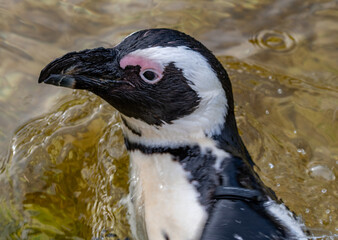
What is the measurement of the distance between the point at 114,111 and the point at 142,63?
0.85m

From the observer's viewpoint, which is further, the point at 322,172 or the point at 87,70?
the point at 322,172

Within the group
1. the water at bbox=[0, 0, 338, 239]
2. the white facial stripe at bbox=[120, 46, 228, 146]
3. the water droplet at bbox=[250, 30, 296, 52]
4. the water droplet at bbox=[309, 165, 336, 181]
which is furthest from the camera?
the water droplet at bbox=[250, 30, 296, 52]

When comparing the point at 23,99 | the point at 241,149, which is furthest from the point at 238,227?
the point at 23,99

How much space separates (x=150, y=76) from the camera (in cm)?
131

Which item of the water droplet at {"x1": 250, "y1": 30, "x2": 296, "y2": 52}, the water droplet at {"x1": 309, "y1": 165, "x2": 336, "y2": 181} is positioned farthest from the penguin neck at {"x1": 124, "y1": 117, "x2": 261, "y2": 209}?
the water droplet at {"x1": 250, "y1": 30, "x2": 296, "y2": 52}

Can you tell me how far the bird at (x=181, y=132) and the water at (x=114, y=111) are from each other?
0.45 meters

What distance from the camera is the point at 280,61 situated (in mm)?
2377

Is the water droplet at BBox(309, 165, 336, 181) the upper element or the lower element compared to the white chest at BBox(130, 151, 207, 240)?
upper

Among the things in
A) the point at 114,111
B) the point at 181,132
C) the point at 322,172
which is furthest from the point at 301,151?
the point at 181,132

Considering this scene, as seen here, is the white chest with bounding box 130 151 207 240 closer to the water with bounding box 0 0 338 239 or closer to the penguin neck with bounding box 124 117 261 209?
the penguin neck with bounding box 124 117 261 209

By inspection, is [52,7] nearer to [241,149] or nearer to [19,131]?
[19,131]

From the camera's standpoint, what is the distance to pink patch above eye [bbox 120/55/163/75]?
1.28 meters

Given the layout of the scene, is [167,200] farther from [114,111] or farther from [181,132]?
[114,111]

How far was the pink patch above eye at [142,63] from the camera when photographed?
1.28 meters
